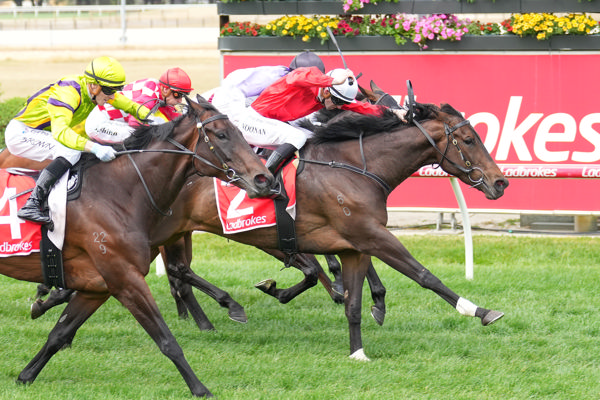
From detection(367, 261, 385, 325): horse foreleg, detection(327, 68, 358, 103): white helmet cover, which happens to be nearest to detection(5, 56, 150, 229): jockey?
detection(327, 68, 358, 103): white helmet cover

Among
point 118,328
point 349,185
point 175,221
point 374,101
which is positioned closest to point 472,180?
point 349,185

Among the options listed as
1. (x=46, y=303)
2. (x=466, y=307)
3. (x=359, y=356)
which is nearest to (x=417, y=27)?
(x=466, y=307)

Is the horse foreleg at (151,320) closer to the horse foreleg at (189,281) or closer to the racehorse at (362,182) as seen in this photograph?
the racehorse at (362,182)

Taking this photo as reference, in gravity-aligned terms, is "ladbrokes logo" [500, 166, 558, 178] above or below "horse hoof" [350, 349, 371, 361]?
above

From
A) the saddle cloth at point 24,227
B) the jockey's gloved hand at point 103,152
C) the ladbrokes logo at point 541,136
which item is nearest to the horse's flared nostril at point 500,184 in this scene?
the jockey's gloved hand at point 103,152

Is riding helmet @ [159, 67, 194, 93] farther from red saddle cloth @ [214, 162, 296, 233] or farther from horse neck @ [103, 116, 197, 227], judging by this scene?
horse neck @ [103, 116, 197, 227]

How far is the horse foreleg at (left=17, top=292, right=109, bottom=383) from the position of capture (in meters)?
4.98

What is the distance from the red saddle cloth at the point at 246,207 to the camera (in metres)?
5.72

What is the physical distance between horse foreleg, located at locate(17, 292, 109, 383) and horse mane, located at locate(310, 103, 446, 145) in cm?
182

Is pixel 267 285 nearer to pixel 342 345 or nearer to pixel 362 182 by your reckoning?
pixel 342 345

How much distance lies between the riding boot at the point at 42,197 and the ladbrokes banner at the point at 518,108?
4.92m

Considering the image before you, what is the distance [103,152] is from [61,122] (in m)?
0.33

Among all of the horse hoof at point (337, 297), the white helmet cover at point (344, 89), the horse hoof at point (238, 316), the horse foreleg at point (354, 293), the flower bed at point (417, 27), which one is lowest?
the horse hoof at point (337, 297)

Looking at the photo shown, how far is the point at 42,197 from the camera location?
15.8 feet
